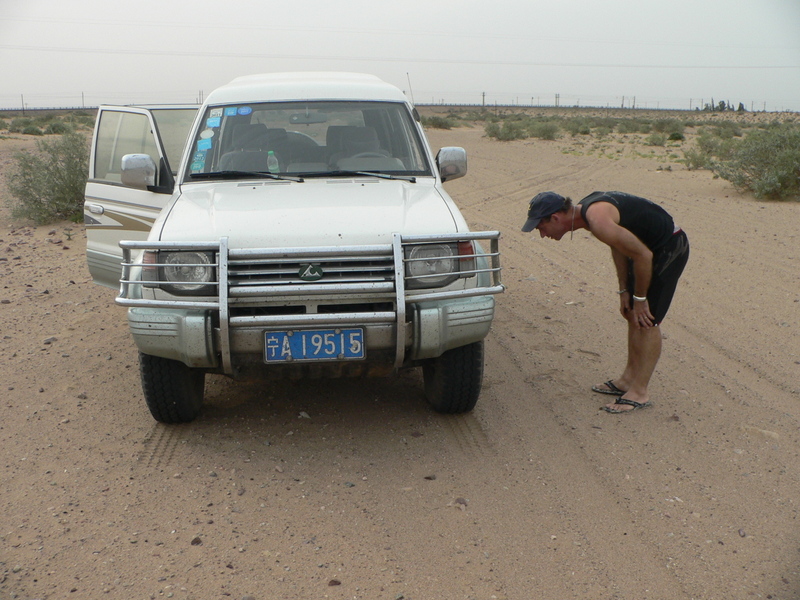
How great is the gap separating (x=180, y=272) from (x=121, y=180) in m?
1.76

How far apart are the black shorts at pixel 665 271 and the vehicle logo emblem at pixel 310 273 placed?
190 centimetres

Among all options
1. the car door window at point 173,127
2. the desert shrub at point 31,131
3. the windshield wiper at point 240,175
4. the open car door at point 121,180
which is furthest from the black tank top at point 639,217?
the desert shrub at point 31,131

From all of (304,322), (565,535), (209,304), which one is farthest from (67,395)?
(565,535)

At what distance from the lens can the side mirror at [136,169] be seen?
15.3 ft

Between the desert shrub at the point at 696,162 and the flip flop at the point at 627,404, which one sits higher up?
the desert shrub at the point at 696,162

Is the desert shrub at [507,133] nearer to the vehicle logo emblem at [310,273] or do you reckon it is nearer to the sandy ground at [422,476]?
the sandy ground at [422,476]

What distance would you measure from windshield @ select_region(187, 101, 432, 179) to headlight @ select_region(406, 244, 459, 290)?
1.10 meters

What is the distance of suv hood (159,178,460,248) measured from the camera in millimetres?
3693

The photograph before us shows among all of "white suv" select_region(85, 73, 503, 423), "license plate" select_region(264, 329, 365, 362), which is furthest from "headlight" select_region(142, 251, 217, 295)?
"license plate" select_region(264, 329, 365, 362)

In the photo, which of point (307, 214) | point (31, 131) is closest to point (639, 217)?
point (307, 214)

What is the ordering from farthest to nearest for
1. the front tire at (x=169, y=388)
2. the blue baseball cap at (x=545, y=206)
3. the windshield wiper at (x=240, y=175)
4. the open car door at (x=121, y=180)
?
the open car door at (x=121, y=180), the windshield wiper at (x=240, y=175), the blue baseball cap at (x=545, y=206), the front tire at (x=169, y=388)

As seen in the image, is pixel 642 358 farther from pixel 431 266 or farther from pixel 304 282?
pixel 304 282

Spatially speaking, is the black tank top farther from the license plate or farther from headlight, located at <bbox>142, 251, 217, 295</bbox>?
headlight, located at <bbox>142, 251, 217, 295</bbox>

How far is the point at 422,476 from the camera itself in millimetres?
3730
